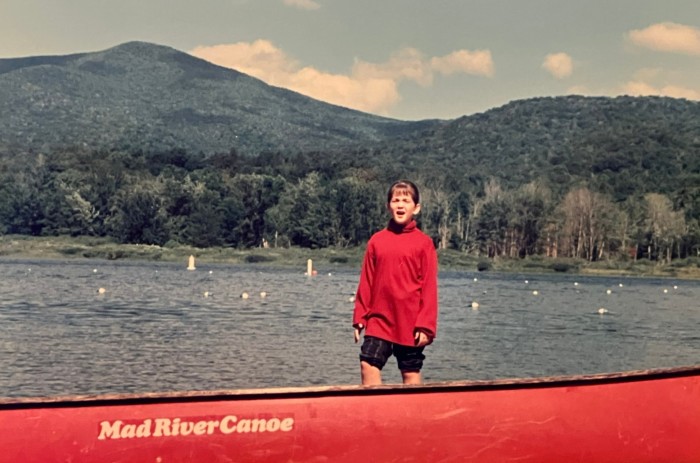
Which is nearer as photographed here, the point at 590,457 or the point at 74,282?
the point at 590,457

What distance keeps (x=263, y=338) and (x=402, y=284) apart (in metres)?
22.6

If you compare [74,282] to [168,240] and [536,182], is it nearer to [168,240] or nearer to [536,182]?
[168,240]

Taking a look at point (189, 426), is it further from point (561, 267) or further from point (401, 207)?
point (561, 267)

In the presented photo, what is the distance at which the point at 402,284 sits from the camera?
9773 millimetres

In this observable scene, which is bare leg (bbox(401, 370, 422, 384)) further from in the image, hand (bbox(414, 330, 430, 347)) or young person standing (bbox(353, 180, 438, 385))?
hand (bbox(414, 330, 430, 347))

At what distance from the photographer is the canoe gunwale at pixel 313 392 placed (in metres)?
8.61

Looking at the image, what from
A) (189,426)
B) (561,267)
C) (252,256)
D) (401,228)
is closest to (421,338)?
(401,228)

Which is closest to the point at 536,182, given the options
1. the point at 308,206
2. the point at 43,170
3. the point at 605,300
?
the point at 308,206

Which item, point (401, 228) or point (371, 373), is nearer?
point (401, 228)

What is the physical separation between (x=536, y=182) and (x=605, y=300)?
91.8 metres

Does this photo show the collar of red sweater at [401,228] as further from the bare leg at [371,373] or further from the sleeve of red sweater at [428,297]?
the bare leg at [371,373]

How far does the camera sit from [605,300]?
6494cm

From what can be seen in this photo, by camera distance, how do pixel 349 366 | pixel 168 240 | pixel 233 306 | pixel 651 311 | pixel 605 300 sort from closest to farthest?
pixel 349 366 < pixel 233 306 < pixel 651 311 < pixel 605 300 < pixel 168 240

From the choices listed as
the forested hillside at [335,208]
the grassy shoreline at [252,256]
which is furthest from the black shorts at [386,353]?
the forested hillside at [335,208]
